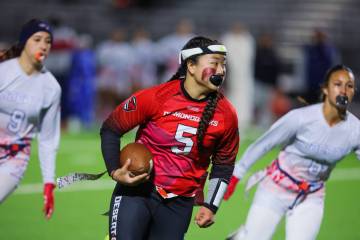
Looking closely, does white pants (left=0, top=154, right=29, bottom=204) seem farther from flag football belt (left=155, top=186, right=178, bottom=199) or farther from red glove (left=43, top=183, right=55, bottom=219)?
flag football belt (left=155, top=186, right=178, bottom=199)

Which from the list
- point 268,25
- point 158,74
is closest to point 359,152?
point 158,74

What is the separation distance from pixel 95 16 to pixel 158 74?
5.29 m

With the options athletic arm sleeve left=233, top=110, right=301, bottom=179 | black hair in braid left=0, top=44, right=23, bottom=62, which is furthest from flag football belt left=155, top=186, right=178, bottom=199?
black hair in braid left=0, top=44, right=23, bottom=62

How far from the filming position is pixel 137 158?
584 cm

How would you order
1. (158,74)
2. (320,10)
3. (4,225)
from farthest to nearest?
(320,10)
(158,74)
(4,225)

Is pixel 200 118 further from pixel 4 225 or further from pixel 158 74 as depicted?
pixel 158 74

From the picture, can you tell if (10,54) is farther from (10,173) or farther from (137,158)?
(137,158)

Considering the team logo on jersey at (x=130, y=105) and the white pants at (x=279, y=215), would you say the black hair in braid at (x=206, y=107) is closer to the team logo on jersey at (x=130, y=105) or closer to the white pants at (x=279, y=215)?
the team logo on jersey at (x=130, y=105)

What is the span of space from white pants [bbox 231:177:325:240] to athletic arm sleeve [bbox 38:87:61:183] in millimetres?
→ 1758

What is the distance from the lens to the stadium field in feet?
31.6

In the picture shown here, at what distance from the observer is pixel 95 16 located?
2664 centimetres

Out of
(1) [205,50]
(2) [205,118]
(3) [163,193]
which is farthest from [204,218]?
(1) [205,50]

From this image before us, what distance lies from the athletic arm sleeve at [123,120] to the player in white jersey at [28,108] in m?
1.66

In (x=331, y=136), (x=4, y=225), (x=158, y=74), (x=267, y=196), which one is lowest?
(x=158, y=74)
